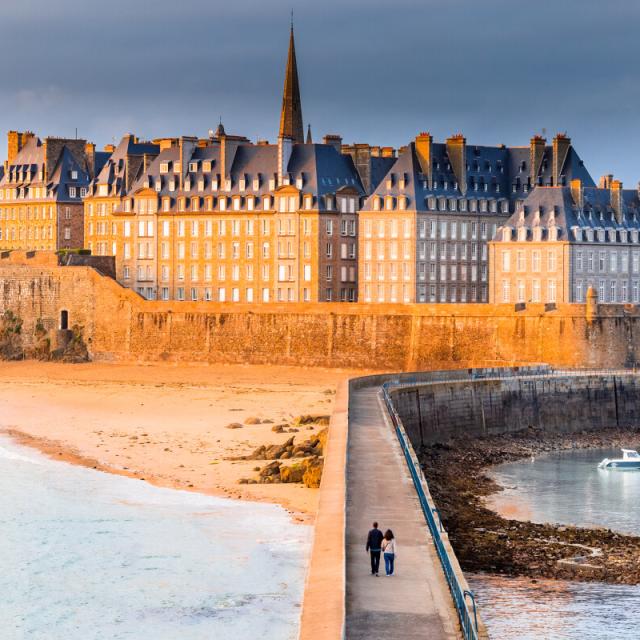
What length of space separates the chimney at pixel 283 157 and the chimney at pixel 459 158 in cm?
742

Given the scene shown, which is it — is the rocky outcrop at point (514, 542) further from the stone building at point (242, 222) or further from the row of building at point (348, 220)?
the stone building at point (242, 222)

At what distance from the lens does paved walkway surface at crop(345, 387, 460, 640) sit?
17688 mm

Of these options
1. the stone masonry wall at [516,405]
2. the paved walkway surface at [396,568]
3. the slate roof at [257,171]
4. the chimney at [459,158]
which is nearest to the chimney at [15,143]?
the slate roof at [257,171]

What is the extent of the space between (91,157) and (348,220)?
2089 cm

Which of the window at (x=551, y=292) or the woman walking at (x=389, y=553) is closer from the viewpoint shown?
the woman walking at (x=389, y=553)

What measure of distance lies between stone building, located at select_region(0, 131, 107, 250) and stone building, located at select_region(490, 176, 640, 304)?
2997cm

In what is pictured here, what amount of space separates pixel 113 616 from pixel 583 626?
22.7ft

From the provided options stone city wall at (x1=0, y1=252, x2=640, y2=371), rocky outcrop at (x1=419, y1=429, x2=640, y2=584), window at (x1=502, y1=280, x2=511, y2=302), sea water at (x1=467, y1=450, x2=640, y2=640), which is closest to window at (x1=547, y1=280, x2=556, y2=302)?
window at (x1=502, y1=280, x2=511, y2=302)

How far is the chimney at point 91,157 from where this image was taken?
8619 cm

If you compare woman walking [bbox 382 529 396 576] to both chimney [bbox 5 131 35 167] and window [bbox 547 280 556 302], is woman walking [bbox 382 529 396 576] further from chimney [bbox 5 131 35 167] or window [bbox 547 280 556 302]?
chimney [bbox 5 131 35 167]

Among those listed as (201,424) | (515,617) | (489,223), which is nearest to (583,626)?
(515,617)

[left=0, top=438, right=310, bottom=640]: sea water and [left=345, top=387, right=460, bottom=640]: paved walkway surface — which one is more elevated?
[left=345, top=387, right=460, bottom=640]: paved walkway surface

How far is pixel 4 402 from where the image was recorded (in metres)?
53.2

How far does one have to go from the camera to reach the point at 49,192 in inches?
3364
